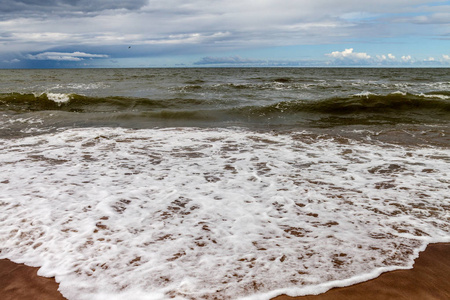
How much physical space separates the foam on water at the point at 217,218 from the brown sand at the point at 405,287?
81mm

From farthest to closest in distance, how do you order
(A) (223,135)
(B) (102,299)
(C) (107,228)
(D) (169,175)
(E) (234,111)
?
(E) (234,111)
(A) (223,135)
(D) (169,175)
(C) (107,228)
(B) (102,299)

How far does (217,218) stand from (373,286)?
162 cm

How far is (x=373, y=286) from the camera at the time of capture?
236cm

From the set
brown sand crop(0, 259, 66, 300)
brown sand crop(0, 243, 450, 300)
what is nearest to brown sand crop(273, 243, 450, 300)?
brown sand crop(0, 243, 450, 300)

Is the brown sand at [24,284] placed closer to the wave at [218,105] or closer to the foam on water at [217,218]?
the foam on water at [217,218]

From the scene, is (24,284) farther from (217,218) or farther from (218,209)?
(218,209)

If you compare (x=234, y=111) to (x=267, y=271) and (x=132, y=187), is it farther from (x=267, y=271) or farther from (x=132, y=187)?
(x=267, y=271)

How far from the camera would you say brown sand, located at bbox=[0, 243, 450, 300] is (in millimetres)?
2268

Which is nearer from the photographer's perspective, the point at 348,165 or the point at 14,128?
the point at 348,165

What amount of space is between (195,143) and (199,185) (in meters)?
2.83

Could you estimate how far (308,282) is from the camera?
240 centimetres

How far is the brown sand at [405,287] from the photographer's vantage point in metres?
2.26

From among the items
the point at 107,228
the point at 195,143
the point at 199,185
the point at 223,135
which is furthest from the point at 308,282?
the point at 223,135

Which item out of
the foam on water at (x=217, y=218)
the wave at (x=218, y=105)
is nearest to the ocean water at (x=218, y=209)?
the foam on water at (x=217, y=218)
